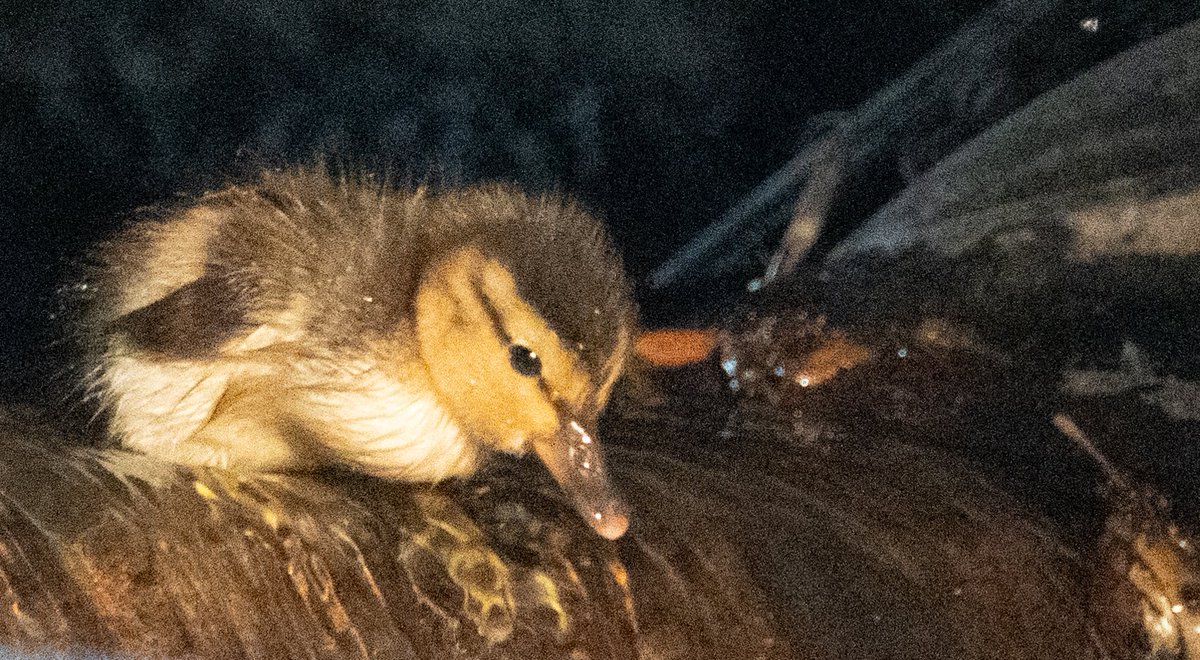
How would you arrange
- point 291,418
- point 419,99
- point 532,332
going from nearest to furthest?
point 532,332 → point 291,418 → point 419,99

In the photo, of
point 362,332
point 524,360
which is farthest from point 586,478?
point 362,332

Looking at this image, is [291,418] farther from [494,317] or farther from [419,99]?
[419,99]

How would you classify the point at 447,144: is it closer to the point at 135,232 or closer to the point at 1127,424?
the point at 135,232

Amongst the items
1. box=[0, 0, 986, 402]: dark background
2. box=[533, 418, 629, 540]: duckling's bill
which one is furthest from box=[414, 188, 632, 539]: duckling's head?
box=[0, 0, 986, 402]: dark background

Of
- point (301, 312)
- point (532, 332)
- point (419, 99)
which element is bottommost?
point (532, 332)

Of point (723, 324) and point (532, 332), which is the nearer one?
point (532, 332)

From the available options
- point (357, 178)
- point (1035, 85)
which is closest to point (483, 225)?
point (357, 178)

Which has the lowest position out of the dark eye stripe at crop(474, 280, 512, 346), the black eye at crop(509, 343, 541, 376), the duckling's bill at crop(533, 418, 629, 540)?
the duckling's bill at crop(533, 418, 629, 540)

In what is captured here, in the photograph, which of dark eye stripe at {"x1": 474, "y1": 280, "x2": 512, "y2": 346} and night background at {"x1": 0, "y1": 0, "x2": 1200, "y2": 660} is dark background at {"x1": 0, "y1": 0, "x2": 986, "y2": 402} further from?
dark eye stripe at {"x1": 474, "y1": 280, "x2": 512, "y2": 346}

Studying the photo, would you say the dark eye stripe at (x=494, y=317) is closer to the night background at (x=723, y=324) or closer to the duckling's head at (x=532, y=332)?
the duckling's head at (x=532, y=332)
